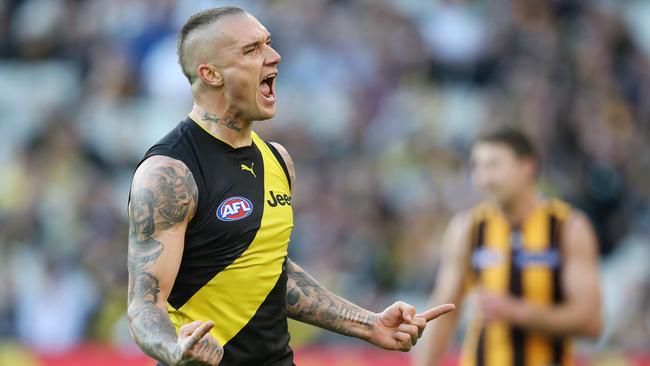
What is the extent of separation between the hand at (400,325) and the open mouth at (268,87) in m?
1.06

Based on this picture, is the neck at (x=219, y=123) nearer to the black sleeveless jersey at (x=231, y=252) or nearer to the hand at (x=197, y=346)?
the black sleeveless jersey at (x=231, y=252)

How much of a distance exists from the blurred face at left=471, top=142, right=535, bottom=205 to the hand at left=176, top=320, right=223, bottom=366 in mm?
3802

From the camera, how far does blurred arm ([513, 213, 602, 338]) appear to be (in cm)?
731

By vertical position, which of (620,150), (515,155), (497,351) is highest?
(515,155)

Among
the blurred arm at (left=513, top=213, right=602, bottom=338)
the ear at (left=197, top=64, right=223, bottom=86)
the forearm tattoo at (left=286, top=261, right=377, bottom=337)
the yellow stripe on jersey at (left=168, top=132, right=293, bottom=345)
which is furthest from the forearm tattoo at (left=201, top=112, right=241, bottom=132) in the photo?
the blurred arm at (left=513, top=213, right=602, bottom=338)

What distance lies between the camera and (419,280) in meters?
11.4

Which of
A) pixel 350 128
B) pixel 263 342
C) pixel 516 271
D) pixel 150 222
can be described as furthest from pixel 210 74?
pixel 350 128

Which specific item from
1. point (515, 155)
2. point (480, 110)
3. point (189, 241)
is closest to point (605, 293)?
point (480, 110)

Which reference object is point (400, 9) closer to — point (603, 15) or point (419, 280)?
point (603, 15)

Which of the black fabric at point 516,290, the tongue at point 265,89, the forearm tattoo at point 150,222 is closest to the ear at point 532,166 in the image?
the black fabric at point 516,290

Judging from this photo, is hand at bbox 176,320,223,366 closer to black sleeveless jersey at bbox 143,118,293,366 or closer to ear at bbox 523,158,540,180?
black sleeveless jersey at bbox 143,118,293,366

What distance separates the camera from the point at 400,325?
5164mm

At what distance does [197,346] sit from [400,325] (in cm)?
127

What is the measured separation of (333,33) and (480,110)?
1.85 meters
